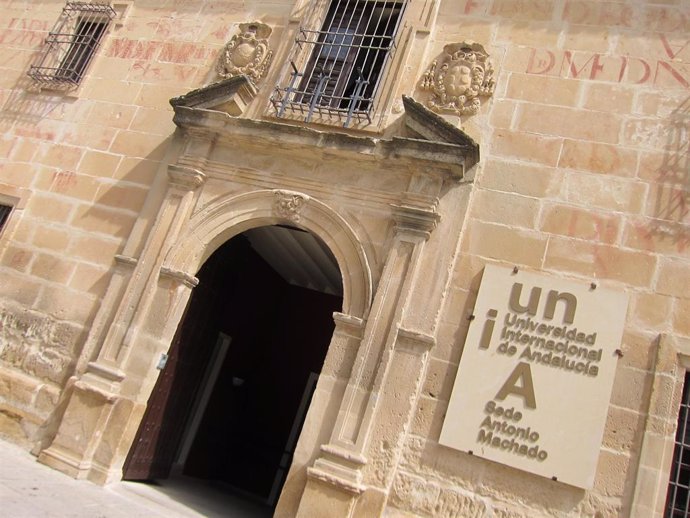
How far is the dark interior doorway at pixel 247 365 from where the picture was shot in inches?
217

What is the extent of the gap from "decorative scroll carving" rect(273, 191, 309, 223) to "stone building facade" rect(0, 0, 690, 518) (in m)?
0.01

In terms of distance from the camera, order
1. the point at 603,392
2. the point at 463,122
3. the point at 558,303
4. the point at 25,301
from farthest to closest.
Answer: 1. the point at 25,301
2. the point at 463,122
3. the point at 558,303
4. the point at 603,392

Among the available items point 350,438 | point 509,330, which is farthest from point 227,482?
point 509,330

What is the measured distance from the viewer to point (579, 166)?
14.8 ft

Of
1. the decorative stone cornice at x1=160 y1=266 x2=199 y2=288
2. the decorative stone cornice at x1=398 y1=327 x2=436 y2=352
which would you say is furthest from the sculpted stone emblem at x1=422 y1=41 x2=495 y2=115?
the decorative stone cornice at x1=160 y1=266 x2=199 y2=288

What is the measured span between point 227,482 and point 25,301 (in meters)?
3.63

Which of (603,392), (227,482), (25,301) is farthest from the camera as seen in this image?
(227,482)

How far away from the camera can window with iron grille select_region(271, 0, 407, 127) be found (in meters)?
5.22

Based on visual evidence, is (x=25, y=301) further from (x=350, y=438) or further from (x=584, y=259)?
(x=584, y=259)

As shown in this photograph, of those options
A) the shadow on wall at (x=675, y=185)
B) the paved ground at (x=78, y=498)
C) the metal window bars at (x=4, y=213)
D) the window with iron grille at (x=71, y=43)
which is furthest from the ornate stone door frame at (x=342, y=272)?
the window with iron grille at (x=71, y=43)

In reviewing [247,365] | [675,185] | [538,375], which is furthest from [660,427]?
[247,365]

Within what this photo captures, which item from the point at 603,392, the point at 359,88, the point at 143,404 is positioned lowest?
the point at 143,404

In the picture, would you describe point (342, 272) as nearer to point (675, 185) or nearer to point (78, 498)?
point (78, 498)

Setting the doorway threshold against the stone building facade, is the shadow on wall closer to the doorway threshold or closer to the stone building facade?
the stone building facade
